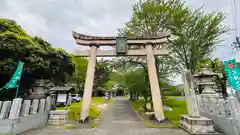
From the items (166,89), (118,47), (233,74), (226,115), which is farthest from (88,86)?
(166,89)

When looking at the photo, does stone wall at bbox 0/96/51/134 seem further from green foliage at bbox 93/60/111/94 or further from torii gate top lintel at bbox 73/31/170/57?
green foliage at bbox 93/60/111/94

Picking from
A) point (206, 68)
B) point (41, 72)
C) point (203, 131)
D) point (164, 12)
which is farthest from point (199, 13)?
point (41, 72)

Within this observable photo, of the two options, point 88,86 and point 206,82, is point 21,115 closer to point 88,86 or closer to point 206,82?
point 88,86

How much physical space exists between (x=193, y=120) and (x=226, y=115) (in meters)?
1.19

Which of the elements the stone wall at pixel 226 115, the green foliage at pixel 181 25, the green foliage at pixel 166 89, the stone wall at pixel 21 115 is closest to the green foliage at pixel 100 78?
the green foliage at pixel 166 89

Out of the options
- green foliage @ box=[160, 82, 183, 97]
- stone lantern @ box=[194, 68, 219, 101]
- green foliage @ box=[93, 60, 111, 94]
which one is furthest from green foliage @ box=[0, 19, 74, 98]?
green foliage @ box=[93, 60, 111, 94]

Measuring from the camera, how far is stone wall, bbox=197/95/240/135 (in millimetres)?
4323

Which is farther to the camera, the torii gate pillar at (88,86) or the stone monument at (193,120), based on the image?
the torii gate pillar at (88,86)

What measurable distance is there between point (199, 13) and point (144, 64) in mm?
6326

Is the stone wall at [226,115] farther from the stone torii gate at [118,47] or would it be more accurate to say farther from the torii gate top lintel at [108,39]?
the torii gate top lintel at [108,39]

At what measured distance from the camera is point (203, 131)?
493 centimetres

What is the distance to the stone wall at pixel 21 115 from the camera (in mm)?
4845

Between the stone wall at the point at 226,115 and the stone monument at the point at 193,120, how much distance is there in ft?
1.45

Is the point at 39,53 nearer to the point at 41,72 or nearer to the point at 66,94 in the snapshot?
the point at 41,72
